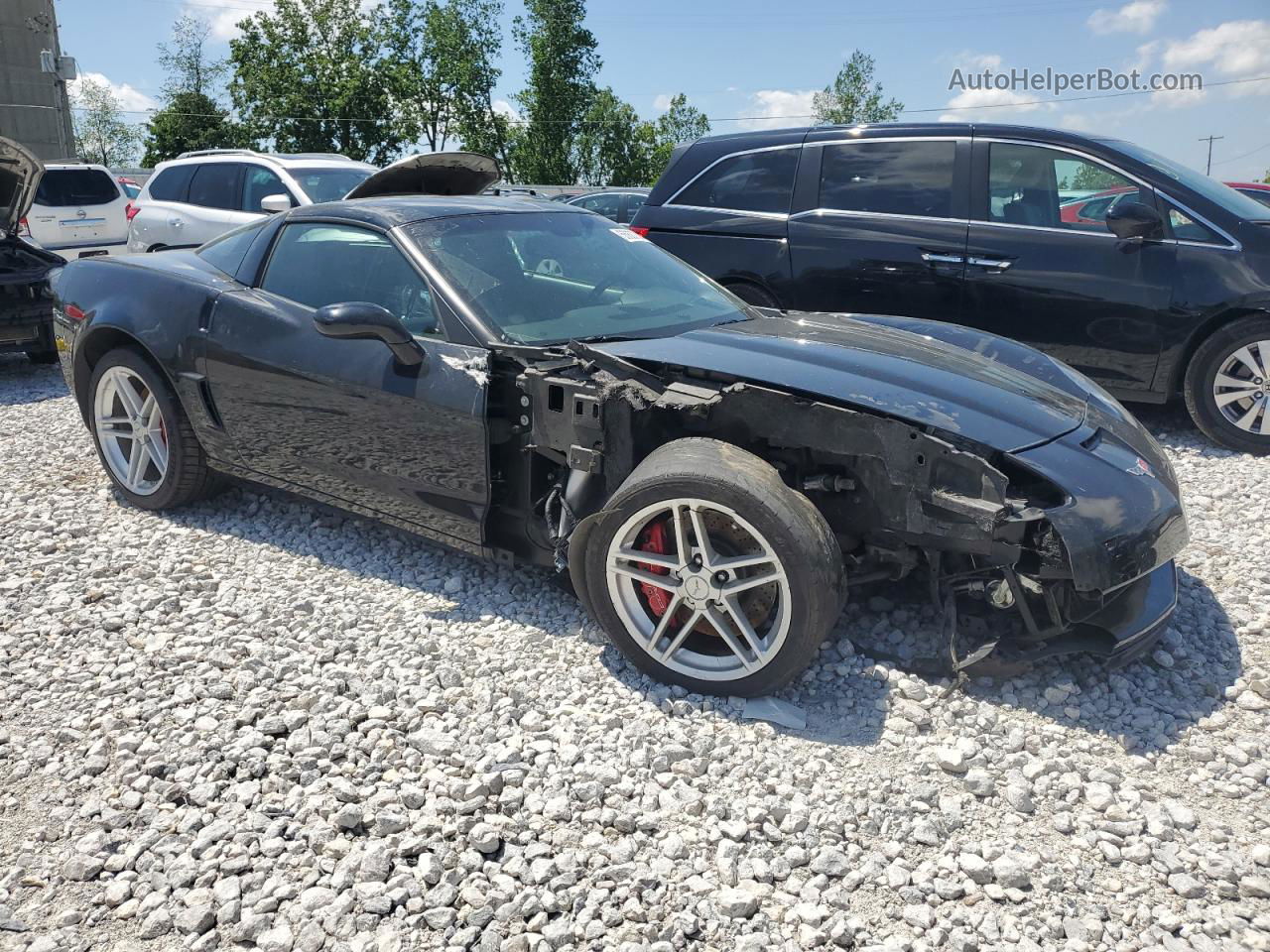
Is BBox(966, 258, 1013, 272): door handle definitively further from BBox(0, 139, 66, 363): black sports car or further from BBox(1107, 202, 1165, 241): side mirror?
BBox(0, 139, 66, 363): black sports car

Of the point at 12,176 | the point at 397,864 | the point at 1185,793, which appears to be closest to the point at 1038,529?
the point at 1185,793

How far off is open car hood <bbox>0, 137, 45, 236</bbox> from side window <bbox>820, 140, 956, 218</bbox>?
5681 millimetres

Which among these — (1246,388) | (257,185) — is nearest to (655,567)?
(1246,388)

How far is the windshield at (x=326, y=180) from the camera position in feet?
31.2

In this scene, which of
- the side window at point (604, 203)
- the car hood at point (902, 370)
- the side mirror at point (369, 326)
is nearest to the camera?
the car hood at point (902, 370)

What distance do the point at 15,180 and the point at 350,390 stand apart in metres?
5.65

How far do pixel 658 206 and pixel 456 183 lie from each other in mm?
2201

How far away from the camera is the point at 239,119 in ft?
136

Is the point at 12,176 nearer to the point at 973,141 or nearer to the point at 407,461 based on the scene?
the point at 407,461

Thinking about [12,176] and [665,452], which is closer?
[665,452]

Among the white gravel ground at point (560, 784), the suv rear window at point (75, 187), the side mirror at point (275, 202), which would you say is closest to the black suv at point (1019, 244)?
the white gravel ground at point (560, 784)

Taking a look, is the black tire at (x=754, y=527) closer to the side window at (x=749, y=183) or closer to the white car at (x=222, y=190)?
the side window at (x=749, y=183)

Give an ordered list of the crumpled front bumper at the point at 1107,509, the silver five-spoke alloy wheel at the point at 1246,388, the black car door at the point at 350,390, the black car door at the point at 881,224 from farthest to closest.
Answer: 1. the black car door at the point at 881,224
2. the silver five-spoke alloy wheel at the point at 1246,388
3. the black car door at the point at 350,390
4. the crumpled front bumper at the point at 1107,509

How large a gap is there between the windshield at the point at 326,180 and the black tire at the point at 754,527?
24.4 feet
